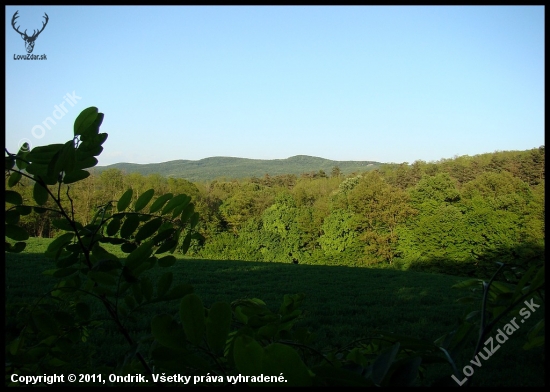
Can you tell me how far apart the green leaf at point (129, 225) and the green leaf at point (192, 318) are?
26 centimetres

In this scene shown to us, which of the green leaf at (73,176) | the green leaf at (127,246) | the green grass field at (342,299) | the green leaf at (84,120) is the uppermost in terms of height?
the green leaf at (84,120)

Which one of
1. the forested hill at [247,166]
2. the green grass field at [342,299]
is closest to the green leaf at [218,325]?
the green grass field at [342,299]

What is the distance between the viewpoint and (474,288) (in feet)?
1.86

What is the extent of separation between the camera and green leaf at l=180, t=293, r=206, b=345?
1.03ft

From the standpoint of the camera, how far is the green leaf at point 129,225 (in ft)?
1.78

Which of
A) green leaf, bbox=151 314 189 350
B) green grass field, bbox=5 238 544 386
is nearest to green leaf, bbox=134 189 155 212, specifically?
green leaf, bbox=151 314 189 350

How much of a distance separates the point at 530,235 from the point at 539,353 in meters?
12.0

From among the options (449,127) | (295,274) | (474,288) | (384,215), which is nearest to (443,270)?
(384,215)

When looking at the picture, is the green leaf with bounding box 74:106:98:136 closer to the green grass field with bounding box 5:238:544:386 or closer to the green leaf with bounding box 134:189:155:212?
the green leaf with bounding box 134:189:155:212

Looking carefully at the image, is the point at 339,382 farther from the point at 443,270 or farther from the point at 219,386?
the point at 443,270

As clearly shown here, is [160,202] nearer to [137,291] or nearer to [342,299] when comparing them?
[137,291]

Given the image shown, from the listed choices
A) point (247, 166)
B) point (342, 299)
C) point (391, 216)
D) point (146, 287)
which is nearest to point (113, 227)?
point (146, 287)

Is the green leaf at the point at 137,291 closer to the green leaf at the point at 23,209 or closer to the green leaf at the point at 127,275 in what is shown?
the green leaf at the point at 127,275

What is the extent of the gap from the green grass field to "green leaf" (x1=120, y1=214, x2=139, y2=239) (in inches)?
101
